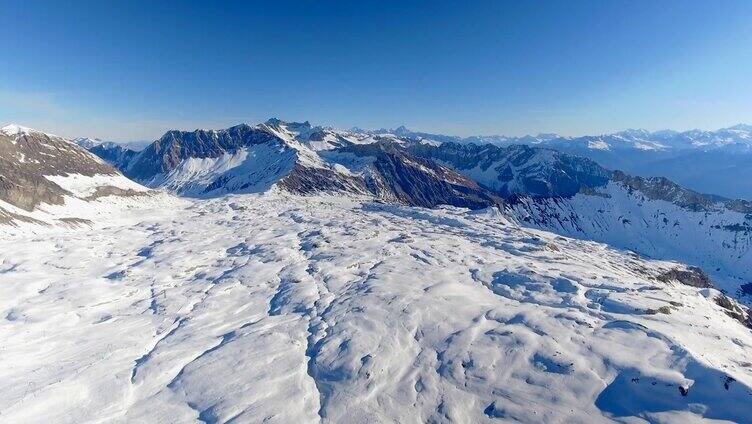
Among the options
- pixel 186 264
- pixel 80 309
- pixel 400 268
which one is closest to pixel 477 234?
pixel 400 268

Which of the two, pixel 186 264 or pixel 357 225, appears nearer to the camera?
pixel 186 264

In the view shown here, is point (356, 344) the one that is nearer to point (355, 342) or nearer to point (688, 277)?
point (355, 342)

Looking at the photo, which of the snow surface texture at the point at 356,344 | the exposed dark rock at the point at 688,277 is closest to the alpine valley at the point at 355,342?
the snow surface texture at the point at 356,344

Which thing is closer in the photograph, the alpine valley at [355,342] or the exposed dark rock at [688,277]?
the alpine valley at [355,342]

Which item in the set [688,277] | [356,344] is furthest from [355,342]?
[688,277]

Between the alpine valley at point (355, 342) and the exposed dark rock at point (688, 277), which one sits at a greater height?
the alpine valley at point (355, 342)

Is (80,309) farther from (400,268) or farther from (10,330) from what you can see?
(400,268)

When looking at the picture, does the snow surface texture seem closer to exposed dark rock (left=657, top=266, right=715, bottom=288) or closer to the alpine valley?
the alpine valley

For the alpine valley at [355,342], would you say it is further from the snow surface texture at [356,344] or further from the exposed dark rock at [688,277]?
the exposed dark rock at [688,277]
